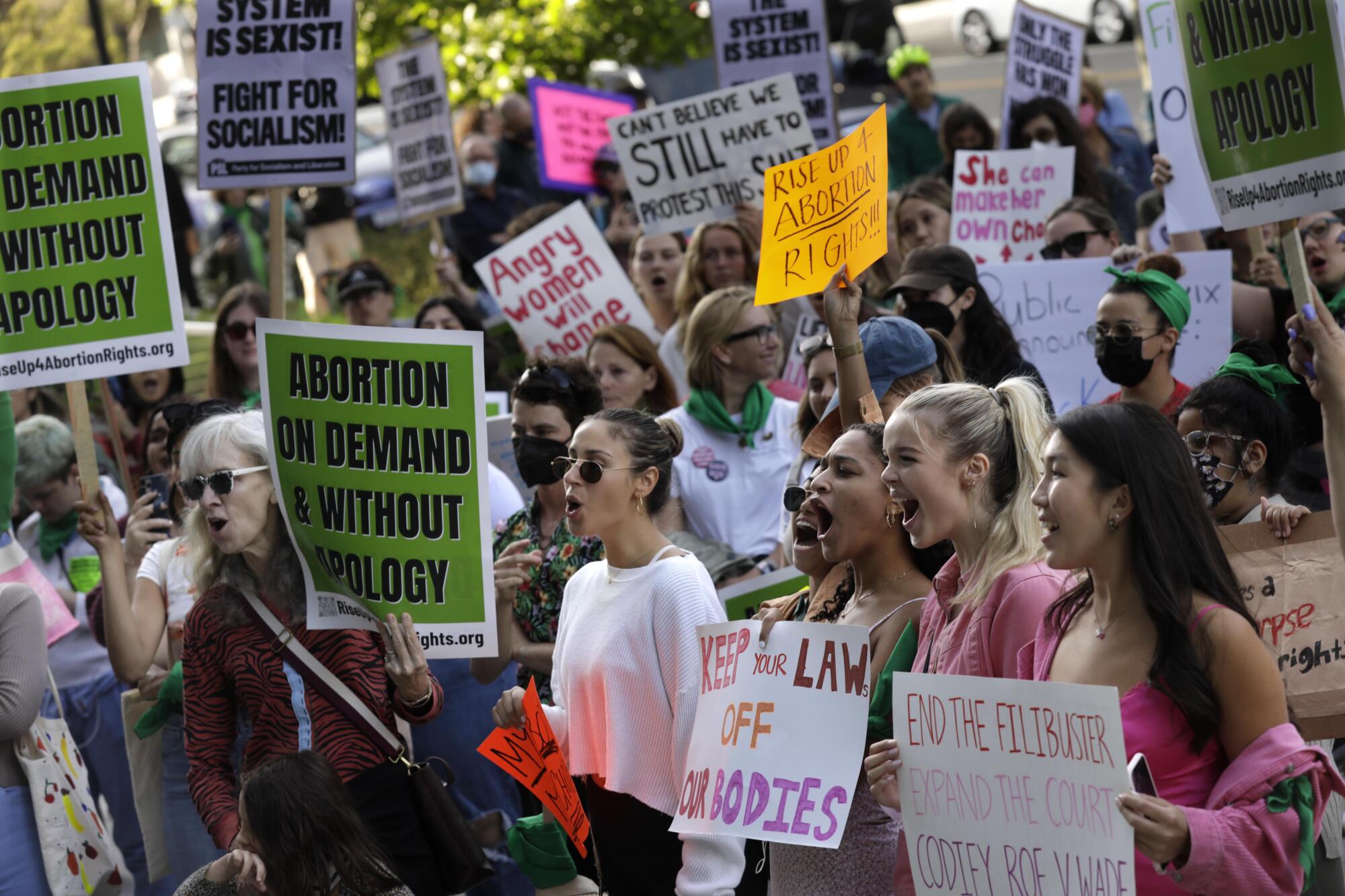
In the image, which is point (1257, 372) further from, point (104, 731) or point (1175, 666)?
point (104, 731)

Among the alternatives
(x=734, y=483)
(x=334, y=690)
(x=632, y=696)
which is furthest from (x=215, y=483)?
(x=734, y=483)

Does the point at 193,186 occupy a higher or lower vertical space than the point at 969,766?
higher

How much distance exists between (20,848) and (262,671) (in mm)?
1265

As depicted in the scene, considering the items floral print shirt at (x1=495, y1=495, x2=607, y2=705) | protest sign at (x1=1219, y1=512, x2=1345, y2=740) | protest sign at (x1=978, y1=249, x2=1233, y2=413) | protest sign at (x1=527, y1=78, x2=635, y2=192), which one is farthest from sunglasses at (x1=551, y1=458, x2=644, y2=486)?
protest sign at (x1=527, y1=78, x2=635, y2=192)

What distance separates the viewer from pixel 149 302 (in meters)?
5.87

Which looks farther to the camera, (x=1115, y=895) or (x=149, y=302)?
(x=149, y=302)

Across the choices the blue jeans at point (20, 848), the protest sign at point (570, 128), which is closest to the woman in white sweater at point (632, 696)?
the blue jeans at point (20, 848)

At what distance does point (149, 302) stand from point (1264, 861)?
4.28m

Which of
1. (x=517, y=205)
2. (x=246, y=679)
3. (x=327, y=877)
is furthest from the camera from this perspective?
(x=517, y=205)

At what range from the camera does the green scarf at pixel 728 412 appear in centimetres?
643

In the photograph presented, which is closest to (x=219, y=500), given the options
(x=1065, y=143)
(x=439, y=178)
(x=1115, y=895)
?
(x=1115, y=895)

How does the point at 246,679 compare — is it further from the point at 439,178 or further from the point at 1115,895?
the point at 439,178

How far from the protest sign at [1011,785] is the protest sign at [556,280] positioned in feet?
17.5

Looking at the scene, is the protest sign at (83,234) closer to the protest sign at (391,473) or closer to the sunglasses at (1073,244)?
the protest sign at (391,473)
